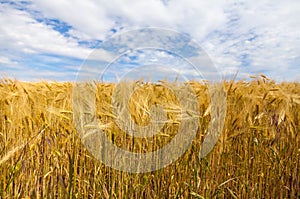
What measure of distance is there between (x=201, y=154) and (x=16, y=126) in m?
1.32

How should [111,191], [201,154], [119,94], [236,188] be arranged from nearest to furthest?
[111,191]
[201,154]
[236,188]
[119,94]

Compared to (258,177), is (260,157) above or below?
above

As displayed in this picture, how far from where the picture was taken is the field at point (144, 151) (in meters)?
1.78

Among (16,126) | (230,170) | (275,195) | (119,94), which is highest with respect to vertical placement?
(119,94)

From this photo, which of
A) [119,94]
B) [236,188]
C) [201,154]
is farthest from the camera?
[119,94]

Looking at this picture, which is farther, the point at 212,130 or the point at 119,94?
the point at 119,94

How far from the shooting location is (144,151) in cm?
204

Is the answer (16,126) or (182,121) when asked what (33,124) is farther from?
(182,121)

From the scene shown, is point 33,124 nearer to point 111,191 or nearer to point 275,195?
point 111,191

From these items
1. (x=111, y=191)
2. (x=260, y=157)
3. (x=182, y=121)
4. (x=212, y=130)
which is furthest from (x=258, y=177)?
(x=111, y=191)

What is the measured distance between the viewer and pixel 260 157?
2.25 m

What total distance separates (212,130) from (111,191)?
818 millimetres

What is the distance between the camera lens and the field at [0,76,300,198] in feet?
5.84

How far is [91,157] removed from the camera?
1.97 meters
